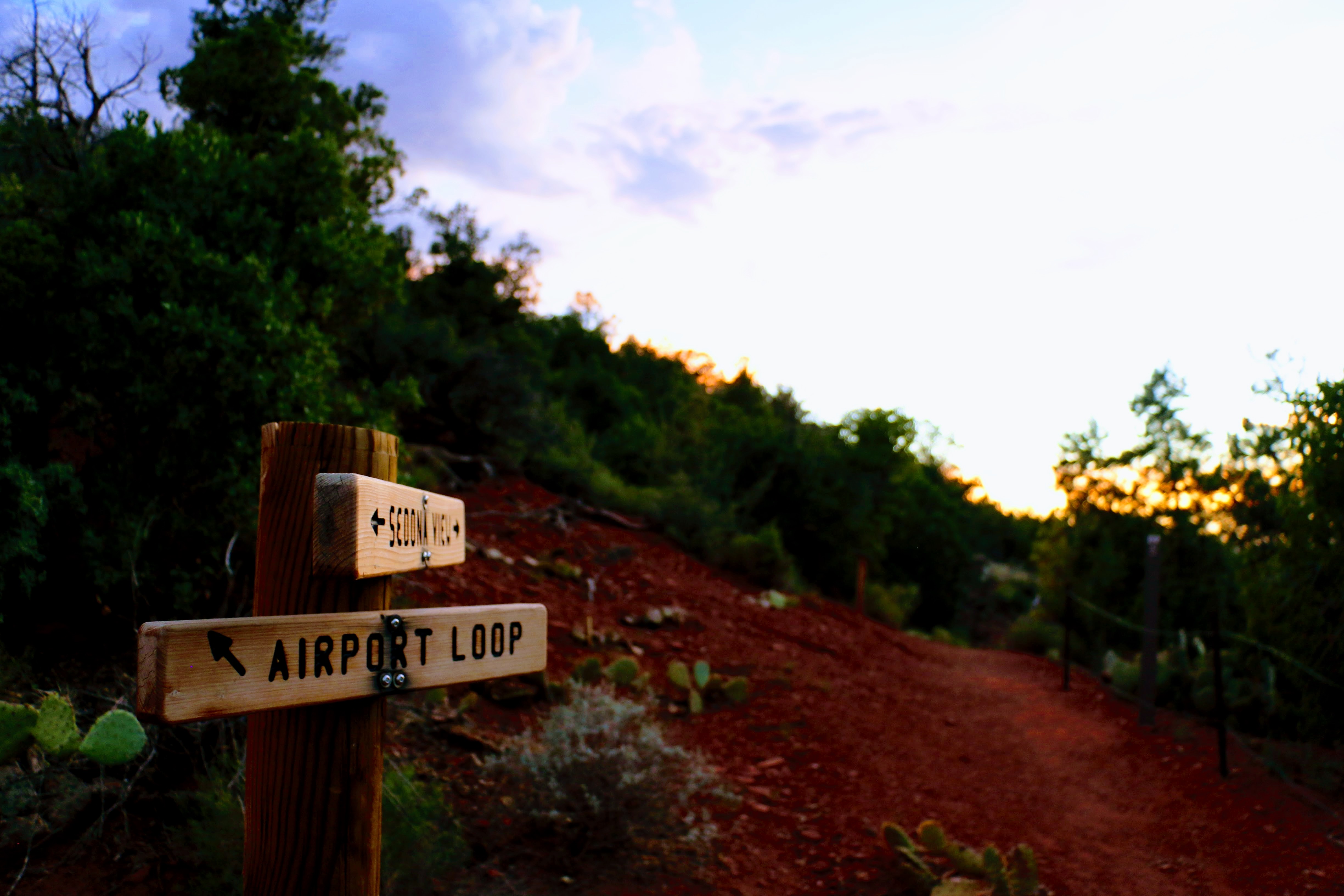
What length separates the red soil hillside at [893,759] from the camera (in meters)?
5.56

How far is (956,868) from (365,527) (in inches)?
173

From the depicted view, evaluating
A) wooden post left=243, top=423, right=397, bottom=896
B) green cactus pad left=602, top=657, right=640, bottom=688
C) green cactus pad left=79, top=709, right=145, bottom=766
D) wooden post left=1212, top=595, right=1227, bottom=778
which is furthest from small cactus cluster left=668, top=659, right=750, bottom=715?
wooden post left=243, top=423, right=397, bottom=896

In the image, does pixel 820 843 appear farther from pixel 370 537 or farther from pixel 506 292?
pixel 506 292

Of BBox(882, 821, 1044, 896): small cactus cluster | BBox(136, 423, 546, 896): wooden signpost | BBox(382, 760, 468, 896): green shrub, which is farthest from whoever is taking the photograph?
BBox(882, 821, 1044, 896): small cactus cluster

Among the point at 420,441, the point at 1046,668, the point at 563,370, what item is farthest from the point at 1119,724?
the point at 563,370

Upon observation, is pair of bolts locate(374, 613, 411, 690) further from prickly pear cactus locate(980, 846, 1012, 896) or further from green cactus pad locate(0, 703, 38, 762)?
prickly pear cactus locate(980, 846, 1012, 896)

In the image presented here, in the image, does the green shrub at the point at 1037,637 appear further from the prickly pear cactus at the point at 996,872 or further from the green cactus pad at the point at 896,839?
the prickly pear cactus at the point at 996,872

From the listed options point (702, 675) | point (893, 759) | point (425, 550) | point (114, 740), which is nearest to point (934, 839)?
point (893, 759)

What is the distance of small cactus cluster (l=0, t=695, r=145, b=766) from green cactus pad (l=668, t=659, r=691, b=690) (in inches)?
205

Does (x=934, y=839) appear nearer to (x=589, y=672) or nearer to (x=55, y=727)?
(x=589, y=672)

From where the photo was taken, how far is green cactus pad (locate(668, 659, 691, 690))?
326 inches

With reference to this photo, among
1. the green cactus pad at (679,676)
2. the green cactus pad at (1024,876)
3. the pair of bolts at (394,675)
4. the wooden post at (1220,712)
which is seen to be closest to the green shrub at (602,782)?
the green cactus pad at (1024,876)

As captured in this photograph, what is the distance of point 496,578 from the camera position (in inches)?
376

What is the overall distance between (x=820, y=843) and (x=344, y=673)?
4.48 m
